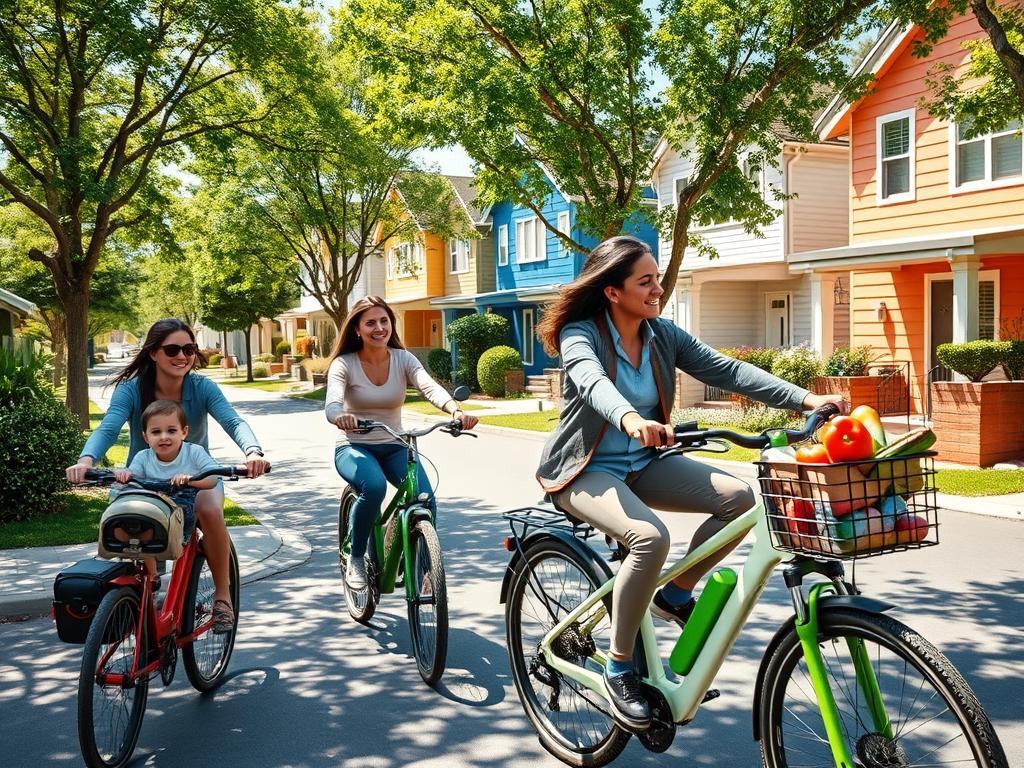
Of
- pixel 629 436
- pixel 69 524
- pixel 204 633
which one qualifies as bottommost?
pixel 69 524

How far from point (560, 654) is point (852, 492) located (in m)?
1.91

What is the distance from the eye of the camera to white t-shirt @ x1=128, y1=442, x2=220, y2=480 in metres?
4.65

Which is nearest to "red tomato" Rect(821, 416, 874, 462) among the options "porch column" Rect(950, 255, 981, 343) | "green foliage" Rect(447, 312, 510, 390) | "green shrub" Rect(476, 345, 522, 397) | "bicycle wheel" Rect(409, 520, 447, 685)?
"bicycle wheel" Rect(409, 520, 447, 685)

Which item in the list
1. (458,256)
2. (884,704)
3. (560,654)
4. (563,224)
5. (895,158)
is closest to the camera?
(884,704)

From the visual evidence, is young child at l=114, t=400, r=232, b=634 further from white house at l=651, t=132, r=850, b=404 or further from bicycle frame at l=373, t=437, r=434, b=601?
white house at l=651, t=132, r=850, b=404

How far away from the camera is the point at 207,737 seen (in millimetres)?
4465

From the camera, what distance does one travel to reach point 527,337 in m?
35.1

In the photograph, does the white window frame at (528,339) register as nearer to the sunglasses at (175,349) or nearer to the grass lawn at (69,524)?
the grass lawn at (69,524)

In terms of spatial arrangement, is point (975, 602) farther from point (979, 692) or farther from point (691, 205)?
point (691, 205)

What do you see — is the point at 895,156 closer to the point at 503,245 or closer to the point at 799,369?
the point at 799,369

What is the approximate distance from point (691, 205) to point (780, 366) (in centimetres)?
432

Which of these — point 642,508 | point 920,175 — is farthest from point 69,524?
point 920,175

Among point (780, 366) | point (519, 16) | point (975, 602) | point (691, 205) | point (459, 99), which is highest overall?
point (519, 16)

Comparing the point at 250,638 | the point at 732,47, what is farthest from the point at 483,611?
the point at 732,47
